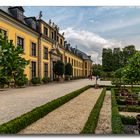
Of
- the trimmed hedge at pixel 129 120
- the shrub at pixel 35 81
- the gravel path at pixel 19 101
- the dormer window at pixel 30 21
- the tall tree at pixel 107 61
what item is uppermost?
the dormer window at pixel 30 21

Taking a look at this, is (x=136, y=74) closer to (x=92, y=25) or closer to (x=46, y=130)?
(x=92, y=25)

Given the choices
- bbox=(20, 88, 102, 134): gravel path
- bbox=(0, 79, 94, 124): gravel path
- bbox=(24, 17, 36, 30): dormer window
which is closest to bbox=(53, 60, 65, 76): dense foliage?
bbox=(24, 17, 36, 30): dormer window

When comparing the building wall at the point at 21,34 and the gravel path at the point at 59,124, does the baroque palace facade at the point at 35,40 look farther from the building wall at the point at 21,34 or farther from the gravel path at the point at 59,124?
the gravel path at the point at 59,124

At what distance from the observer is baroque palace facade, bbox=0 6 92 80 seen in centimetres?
2036

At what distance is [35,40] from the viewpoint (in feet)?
85.7

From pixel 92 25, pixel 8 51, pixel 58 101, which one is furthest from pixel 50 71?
pixel 8 51

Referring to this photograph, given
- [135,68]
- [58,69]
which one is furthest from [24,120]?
[58,69]

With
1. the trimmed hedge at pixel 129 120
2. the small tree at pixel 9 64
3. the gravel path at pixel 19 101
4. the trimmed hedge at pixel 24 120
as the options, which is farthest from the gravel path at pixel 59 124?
the small tree at pixel 9 64

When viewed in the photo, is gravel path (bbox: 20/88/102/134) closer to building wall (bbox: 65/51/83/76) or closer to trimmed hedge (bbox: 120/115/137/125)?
trimmed hedge (bbox: 120/115/137/125)

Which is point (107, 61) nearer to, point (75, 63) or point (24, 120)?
point (24, 120)

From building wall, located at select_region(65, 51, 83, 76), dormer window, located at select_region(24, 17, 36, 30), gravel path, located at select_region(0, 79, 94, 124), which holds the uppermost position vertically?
dormer window, located at select_region(24, 17, 36, 30)

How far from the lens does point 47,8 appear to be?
741 cm

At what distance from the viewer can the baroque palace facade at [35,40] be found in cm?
2036

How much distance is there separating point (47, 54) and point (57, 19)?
2216cm
